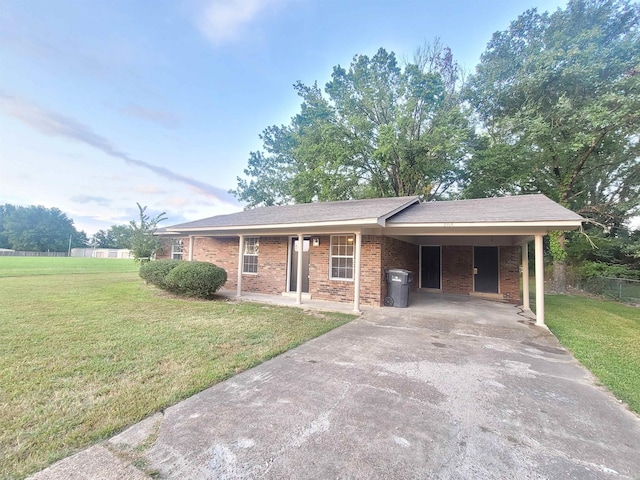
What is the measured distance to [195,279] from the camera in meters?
8.68

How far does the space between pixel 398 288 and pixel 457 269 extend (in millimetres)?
4917

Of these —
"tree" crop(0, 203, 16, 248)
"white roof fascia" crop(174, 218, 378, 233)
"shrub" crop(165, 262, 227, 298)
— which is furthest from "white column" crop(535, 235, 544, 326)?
"tree" crop(0, 203, 16, 248)

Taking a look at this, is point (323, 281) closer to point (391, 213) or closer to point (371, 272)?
point (371, 272)

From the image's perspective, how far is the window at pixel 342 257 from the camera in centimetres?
883

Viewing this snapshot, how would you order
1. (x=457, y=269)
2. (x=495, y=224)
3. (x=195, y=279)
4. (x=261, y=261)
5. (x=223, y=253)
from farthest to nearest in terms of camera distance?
(x=457, y=269) → (x=223, y=253) → (x=261, y=261) → (x=195, y=279) → (x=495, y=224)

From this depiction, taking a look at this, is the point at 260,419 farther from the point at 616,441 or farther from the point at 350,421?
the point at 616,441

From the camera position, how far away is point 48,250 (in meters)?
62.9

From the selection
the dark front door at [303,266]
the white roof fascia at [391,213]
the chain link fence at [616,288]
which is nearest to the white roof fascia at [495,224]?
the white roof fascia at [391,213]

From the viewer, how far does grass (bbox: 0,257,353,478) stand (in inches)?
90.6

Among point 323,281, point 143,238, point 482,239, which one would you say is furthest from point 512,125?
point 143,238

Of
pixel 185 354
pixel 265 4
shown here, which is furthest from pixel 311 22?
pixel 185 354

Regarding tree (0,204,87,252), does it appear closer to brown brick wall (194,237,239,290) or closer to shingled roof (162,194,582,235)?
brown brick wall (194,237,239,290)

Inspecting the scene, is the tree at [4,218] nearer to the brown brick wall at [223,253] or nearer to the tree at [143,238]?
the tree at [143,238]

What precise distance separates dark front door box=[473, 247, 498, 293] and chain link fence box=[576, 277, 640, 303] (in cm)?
572
